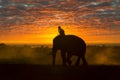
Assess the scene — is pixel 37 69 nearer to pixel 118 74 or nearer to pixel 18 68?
pixel 18 68

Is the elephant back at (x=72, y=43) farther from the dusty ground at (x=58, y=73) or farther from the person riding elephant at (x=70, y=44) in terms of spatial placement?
the dusty ground at (x=58, y=73)

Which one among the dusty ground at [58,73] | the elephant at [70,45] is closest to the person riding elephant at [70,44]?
the elephant at [70,45]

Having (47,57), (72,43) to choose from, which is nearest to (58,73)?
(72,43)

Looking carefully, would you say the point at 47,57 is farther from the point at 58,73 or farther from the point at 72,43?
the point at 58,73

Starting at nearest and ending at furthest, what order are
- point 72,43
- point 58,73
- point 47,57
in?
point 58,73, point 72,43, point 47,57

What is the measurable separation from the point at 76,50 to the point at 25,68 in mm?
3146

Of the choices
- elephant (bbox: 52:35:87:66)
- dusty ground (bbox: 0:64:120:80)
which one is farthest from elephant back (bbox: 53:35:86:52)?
dusty ground (bbox: 0:64:120:80)

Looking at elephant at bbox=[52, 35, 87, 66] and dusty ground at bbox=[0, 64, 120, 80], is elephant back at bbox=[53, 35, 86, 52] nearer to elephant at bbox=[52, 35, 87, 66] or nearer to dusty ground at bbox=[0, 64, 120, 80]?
elephant at bbox=[52, 35, 87, 66]

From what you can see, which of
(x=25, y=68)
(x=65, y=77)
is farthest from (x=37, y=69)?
(x=65, y=77)

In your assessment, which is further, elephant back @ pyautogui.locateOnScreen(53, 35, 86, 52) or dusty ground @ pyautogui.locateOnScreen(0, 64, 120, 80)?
elephant back @ pyautogui.locateOnScreen(53, 35, 86, 52)

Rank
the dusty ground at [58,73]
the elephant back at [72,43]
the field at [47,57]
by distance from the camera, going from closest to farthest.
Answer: the dusty ground at [58,73]
the elephant back at [72,43]
the field at [47,57]

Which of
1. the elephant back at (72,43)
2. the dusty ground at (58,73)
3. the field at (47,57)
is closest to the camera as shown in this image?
the dusty ground at (58,73)

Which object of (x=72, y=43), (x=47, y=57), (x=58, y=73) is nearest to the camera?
(x=58, y=73)

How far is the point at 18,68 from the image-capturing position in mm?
18344
